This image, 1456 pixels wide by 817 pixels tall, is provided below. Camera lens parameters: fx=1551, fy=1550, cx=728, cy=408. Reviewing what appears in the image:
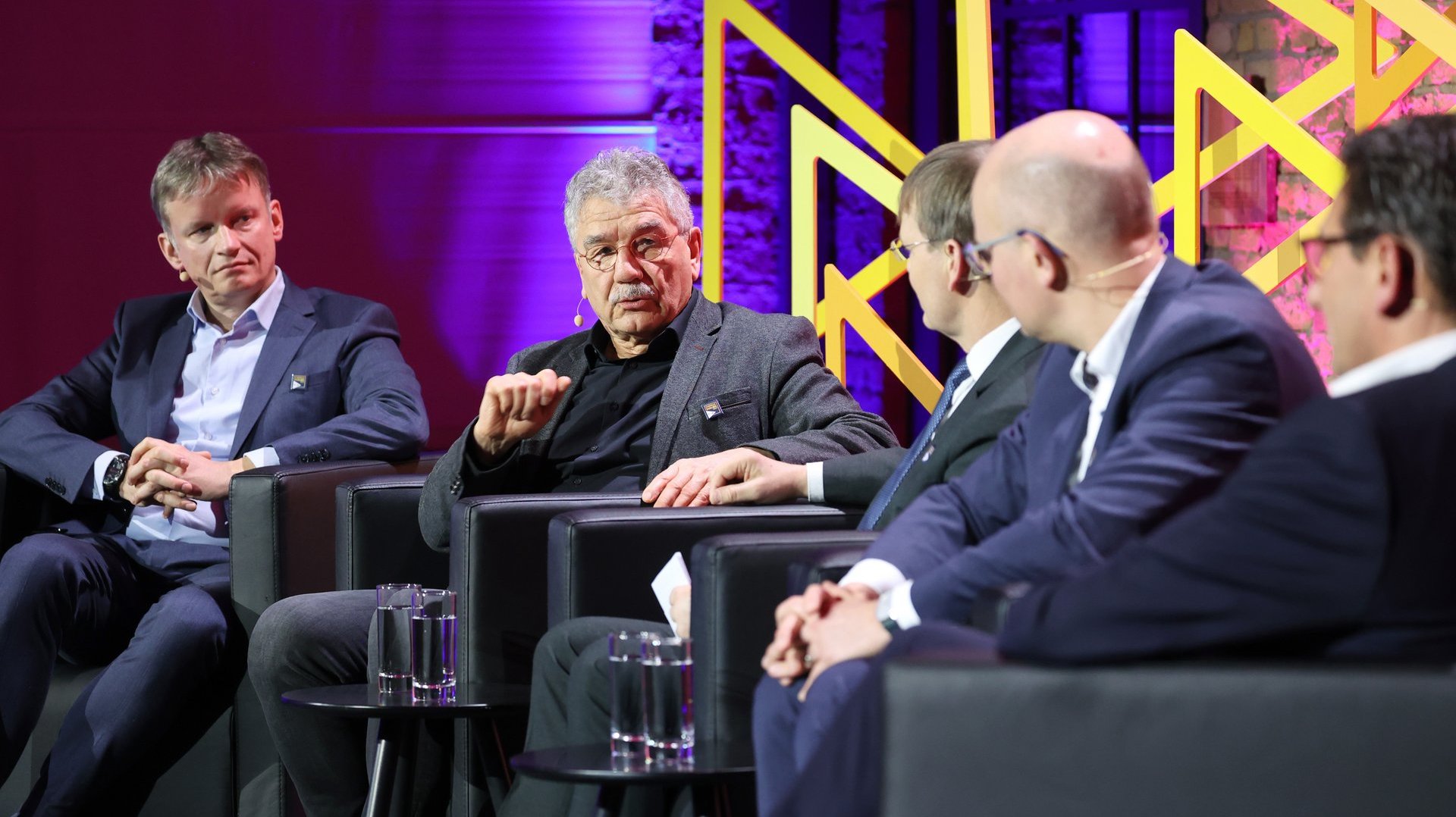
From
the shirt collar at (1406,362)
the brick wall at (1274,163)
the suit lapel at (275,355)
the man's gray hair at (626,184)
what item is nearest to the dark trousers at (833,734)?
the shirt collar at (1406,362)

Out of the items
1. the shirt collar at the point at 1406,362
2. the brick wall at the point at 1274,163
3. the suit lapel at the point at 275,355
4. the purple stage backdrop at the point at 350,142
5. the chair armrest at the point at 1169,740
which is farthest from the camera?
the purple stage backdrop at the point at 350,142

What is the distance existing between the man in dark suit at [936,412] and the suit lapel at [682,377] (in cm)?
56

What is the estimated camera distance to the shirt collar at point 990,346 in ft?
7.20

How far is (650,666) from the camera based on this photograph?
189 cm

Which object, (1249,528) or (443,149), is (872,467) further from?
(443,149)

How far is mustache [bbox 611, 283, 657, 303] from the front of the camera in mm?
2947

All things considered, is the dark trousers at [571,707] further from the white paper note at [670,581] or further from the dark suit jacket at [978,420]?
the dark suit jacket at [978,420]

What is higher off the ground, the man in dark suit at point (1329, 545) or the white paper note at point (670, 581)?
the man in dark suit at point (1329, 545)

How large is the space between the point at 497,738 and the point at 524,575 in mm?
265

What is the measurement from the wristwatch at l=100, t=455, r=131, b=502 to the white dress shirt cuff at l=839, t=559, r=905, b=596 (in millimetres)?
1858

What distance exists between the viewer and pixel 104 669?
2.92 metres

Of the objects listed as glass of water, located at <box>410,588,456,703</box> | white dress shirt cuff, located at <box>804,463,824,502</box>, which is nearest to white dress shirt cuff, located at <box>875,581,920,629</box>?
white dress shirt cuff, located at <box>804,463,824,502</box>

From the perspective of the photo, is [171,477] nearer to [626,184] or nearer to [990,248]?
[626,184]

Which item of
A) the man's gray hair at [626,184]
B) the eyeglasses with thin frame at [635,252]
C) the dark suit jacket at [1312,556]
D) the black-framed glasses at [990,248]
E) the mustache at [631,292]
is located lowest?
the dark suit jacket at [1312,556]
